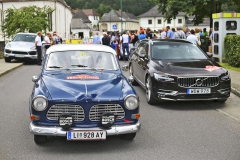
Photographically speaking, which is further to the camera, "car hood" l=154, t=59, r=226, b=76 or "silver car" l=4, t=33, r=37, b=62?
"silver car" l=4, t=33, r=37, b=62

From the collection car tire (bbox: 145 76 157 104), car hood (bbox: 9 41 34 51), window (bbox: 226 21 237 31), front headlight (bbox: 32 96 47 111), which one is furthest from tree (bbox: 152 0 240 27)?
front headlight (bbox: 32 96 47 111)

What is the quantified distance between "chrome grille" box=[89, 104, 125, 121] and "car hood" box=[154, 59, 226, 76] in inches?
140

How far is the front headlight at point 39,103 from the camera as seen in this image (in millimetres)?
5926

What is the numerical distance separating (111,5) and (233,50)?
513 feet

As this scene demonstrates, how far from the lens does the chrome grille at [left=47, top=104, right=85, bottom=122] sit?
5938 mm

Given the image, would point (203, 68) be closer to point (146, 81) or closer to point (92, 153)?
point (146, 81)

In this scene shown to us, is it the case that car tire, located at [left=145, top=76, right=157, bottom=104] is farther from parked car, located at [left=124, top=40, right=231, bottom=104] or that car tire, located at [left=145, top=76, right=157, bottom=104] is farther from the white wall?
the white wall

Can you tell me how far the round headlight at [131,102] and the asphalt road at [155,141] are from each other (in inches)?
25.9

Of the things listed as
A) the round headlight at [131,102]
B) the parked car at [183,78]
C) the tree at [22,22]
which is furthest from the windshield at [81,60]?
the tree at [22,22]

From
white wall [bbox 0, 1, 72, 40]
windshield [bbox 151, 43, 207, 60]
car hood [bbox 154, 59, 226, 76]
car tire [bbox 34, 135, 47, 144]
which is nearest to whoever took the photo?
car tire [bbox 34, 135, 47, 144]

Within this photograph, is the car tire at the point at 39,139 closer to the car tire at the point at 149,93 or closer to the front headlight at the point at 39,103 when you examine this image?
the front headlight at the point at 39,103

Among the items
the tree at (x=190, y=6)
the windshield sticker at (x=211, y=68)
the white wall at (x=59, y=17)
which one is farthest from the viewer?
the white wall at (x=59, y=17)

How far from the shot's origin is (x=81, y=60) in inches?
297

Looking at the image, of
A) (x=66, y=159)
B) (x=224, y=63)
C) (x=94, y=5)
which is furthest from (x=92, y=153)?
(x=94, y=5)
